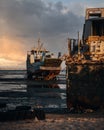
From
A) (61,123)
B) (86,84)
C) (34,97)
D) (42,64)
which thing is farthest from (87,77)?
(42,64)

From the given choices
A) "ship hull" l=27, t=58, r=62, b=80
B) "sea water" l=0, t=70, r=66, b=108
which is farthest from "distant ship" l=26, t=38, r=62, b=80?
"sea water" l=0, t=70, r=66, b=108

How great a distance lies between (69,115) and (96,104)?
2615mm

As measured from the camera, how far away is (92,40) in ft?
84.0

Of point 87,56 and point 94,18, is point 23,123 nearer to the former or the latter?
point 87,56

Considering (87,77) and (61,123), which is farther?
(87,77)

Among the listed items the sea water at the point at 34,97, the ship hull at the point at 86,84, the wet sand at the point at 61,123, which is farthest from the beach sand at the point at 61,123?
the sea water at the point at 34,97

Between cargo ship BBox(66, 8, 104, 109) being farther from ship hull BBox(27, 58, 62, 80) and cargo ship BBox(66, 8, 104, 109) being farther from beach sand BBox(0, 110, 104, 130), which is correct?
ship hull BBox(27, 58, 62, 80)

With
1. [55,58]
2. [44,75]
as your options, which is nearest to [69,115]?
[55,58]

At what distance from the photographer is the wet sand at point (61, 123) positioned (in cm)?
1756

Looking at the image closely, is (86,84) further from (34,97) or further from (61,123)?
(34,97)

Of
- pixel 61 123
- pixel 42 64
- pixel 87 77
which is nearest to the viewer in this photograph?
pixel 61 123

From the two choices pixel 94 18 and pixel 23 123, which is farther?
pixel 94 18

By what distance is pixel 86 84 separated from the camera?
23.4 m

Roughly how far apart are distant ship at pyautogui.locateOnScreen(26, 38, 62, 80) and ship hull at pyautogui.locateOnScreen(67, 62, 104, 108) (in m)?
47.6
